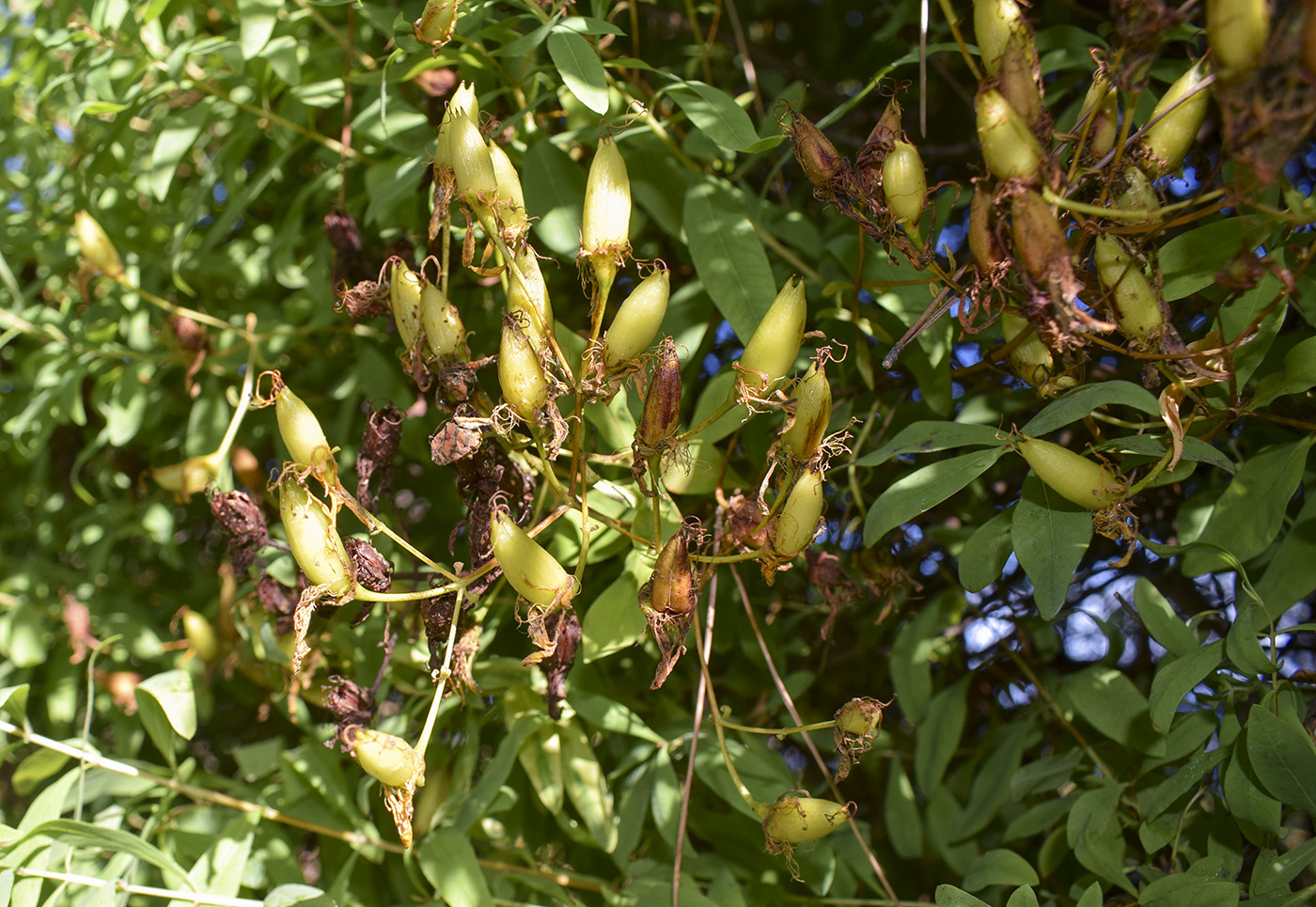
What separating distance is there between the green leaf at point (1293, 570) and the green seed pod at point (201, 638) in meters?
0.98

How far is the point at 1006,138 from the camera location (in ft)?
1.54

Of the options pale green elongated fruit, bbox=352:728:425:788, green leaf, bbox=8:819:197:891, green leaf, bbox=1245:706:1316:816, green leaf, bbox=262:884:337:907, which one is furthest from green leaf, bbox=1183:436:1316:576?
green leaf, bbox=8:819:197:891

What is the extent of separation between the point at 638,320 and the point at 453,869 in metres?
0.47

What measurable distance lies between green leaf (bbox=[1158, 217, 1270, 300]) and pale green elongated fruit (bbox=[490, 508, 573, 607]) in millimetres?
A: 439

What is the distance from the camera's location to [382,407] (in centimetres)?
68

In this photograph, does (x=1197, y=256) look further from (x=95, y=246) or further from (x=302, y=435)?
(x=95, y=246)

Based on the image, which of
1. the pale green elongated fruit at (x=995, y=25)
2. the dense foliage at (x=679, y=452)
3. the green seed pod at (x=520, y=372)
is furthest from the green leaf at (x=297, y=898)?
the pale green elongated fruit at (x=995, y=25)

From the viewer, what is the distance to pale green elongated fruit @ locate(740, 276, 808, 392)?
552 millimetres

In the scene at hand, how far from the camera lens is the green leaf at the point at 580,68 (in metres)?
0.60

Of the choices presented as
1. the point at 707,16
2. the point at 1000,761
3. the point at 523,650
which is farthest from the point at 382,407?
the point at 707,16

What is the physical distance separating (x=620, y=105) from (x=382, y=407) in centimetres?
35

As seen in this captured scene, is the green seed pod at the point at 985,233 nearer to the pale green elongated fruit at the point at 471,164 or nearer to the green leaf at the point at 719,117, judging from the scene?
the green leaf at the point at 719,117

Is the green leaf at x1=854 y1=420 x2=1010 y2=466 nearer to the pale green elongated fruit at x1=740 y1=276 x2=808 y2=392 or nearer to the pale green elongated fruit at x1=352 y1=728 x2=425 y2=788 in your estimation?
the pale green elongated fruit at x1=740 y1=276 x2=808 y2=392

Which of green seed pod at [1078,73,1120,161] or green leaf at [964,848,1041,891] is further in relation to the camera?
green leaf at [964,848,1041,891]
